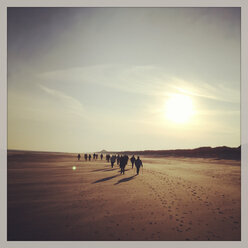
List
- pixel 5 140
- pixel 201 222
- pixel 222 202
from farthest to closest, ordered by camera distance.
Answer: pixel 222 202, pixel 5 140, pixel 201 222

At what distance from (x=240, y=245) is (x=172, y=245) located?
303 centimetres

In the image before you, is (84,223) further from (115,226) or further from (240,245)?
(240,245)

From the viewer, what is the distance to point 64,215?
7531mm

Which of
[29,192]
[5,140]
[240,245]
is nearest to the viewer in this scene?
[240,245]

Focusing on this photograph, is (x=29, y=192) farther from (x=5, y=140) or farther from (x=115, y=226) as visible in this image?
(x=115, y=226)

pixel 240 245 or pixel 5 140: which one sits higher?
pixel 5 140

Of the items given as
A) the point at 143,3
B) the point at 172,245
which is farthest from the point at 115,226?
the point at 143,3

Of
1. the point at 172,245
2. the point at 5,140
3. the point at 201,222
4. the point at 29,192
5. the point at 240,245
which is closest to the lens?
the point at 172,245

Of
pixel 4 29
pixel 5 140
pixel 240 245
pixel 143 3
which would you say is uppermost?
pixel 143 3

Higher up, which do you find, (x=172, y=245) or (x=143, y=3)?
(x=143, y=3)

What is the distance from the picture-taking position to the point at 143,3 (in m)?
8.80

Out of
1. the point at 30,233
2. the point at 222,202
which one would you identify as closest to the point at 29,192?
the point at 30,233

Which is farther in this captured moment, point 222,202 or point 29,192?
point 29,192

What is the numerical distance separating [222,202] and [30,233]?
34.1ft
